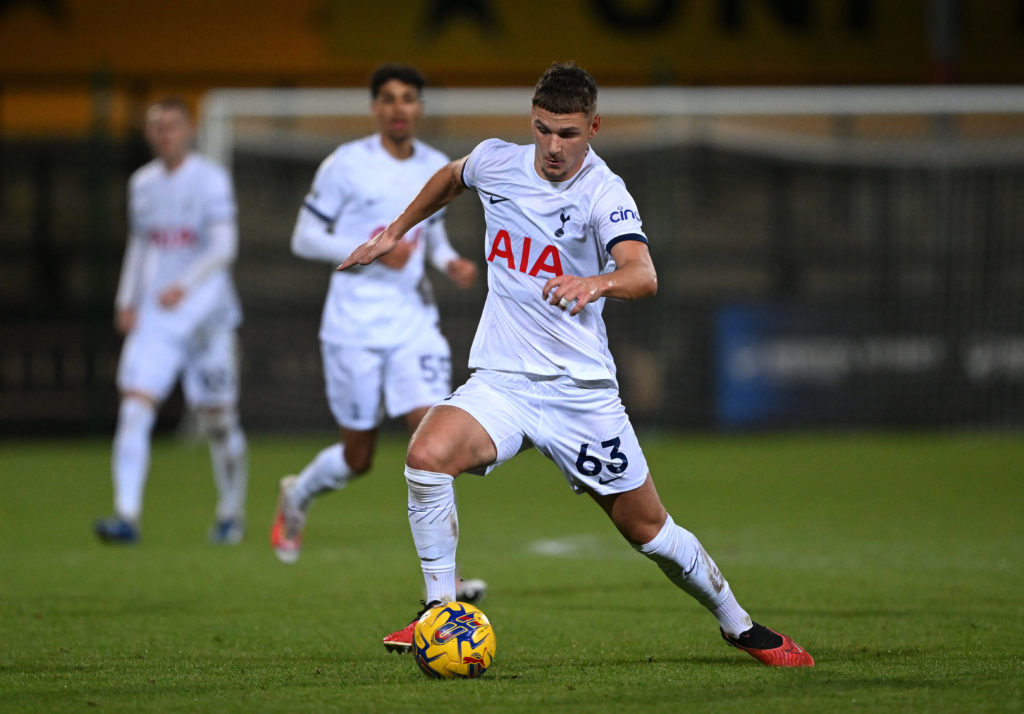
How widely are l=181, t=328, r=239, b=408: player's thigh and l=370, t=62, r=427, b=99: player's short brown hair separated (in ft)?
8.78

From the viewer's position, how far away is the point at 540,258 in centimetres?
510

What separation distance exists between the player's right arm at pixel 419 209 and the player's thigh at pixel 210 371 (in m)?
4.05

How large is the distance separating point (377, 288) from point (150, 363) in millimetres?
2407

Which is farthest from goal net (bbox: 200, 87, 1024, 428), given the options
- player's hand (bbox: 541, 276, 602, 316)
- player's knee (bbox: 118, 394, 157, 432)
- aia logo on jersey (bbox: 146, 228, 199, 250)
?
player's hand (bbox: 541, 276, 602, 316)

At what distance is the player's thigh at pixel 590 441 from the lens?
496 centimetres

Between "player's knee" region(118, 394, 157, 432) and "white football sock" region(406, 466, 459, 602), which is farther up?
"white football sock" region(406, 466, 459, 602)

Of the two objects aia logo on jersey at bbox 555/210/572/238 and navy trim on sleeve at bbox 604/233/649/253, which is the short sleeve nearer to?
aia logo on jersey at bbox 555/210/572/238

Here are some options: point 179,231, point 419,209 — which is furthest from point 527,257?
point 179,231

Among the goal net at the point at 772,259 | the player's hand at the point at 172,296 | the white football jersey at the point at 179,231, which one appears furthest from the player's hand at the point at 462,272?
the goal net at the point at 772,259

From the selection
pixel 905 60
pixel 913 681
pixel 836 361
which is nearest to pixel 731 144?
pixel 836 361

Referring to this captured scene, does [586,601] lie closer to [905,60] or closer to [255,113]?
[255,113]

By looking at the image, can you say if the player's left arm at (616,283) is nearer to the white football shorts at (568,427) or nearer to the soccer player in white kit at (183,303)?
the white football shorts at (568,427)

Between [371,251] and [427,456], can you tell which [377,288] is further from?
[427,456]

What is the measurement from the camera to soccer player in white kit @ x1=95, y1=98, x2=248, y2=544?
9.02 m
